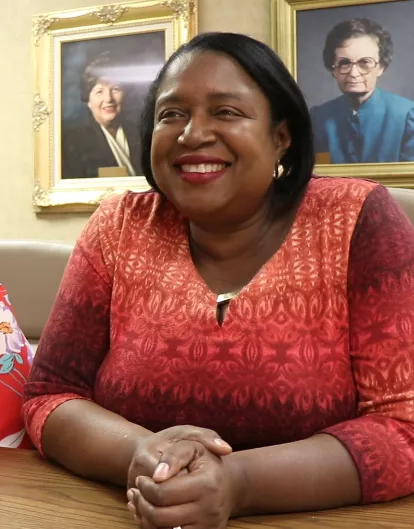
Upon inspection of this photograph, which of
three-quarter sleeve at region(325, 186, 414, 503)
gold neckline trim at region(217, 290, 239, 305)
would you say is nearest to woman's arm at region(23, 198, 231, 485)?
gold neckline trim at region(217, 290, 239, 305)

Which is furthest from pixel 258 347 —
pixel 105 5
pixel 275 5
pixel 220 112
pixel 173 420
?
pixel 105 5

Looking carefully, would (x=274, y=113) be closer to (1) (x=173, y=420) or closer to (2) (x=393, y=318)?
(2) (x=393, y=318)

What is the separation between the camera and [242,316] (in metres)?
1.10

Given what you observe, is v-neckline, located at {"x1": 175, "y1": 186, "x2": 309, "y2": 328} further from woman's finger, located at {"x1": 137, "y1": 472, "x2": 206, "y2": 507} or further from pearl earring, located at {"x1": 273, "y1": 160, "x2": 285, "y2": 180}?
woman's finger, located at {"x1": 137, "y1": 472, "x2": 206, "y2": 507}

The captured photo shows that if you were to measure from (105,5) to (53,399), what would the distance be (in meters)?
2.28

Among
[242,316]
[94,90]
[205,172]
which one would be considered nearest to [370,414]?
[242,316]

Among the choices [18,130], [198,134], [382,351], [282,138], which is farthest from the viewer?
[18,130]

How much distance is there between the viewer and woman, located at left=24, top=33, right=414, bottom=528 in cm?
95

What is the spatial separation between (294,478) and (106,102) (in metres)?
2.35

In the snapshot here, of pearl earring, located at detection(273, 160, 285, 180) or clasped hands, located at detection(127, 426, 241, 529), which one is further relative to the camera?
pearl earring, located at detection(273, 160, 285, 180)

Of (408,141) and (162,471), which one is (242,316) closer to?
(162,471)

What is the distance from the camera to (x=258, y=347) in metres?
1.07

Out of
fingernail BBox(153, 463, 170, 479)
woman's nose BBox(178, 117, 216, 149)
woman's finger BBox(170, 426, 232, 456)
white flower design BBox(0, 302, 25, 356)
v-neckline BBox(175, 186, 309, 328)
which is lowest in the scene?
fingernail BBox(153, 463, 170, 479)

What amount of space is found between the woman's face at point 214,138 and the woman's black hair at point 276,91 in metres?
0.02
